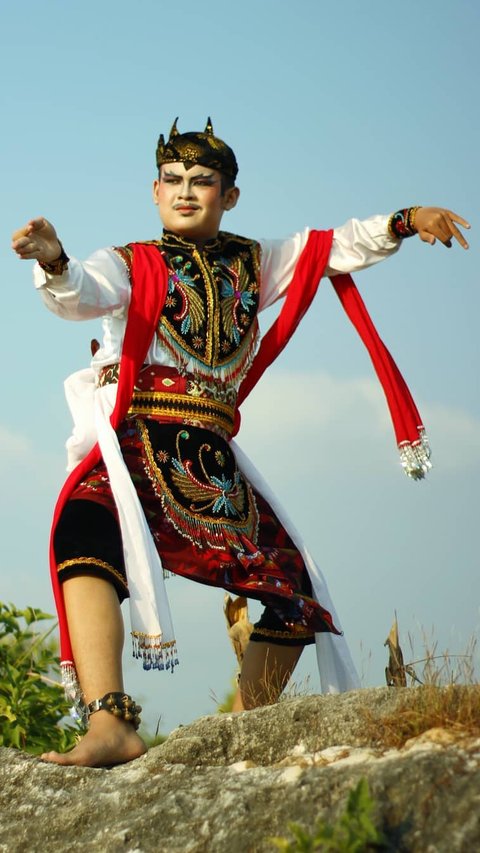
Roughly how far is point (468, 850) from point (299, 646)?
2475 millimetres

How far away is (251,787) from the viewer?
3658 millimetres

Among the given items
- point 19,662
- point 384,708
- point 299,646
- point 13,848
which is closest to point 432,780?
point 384,708

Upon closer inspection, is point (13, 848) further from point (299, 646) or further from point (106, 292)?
point (106, 292)

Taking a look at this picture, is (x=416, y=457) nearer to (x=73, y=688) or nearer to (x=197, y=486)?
(x=197, y=486)

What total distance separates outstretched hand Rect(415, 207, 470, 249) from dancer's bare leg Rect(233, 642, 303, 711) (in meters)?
1.94

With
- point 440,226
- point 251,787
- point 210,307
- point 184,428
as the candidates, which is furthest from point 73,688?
point 440,226

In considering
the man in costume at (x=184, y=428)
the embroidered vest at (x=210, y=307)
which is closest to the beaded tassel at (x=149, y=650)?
the man in costume at (x=184, y=428)

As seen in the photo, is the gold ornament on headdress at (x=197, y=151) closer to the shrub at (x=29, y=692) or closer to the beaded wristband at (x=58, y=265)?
the beaded wristband at (x=58, y=265)

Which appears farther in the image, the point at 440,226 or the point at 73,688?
the point at 440,226

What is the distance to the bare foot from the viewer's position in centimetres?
Answer: 448

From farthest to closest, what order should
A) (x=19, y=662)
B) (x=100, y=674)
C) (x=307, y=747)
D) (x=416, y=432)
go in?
(x=19, y=662) < (x=416, y=432) < (x=100, y=674) < (x=307, y=747)

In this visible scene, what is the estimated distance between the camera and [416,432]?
5723 mm

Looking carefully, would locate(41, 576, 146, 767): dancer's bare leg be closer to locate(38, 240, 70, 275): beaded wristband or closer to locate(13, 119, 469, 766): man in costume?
locate(13, 119, 469, 766): man in costume

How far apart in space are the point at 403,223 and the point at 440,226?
0.25 metres
